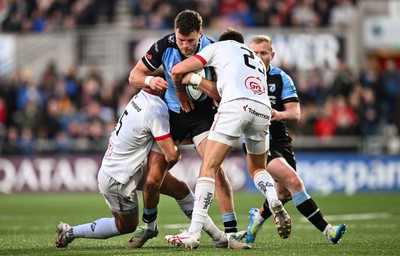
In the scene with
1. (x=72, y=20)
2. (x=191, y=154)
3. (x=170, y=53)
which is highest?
(x=170, y=53)

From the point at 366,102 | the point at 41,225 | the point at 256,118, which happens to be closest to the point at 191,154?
the point at 366,102

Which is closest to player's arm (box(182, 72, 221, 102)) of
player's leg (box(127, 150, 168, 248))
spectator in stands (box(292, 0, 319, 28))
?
player's leg (box(127, 150, 168, 248))

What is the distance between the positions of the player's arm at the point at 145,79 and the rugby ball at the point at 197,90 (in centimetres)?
30

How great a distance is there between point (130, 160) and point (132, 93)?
1361cm

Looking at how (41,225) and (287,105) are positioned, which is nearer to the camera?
(287,105)

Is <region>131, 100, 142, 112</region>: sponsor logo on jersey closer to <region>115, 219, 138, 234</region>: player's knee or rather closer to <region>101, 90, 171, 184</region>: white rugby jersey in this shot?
<region>101, 90, 171, 184</region>: white rugby jersey

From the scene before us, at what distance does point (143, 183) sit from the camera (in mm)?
9867

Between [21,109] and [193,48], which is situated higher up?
[193,48]

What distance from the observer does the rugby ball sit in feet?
30.7

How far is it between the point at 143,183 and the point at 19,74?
15874 mm

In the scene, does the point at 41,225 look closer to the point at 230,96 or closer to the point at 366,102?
the point at 230,96

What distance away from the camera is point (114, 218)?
9.78 m

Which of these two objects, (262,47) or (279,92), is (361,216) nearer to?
(279,92)

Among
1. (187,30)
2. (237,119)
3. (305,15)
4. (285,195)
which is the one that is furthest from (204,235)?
(305,15)
